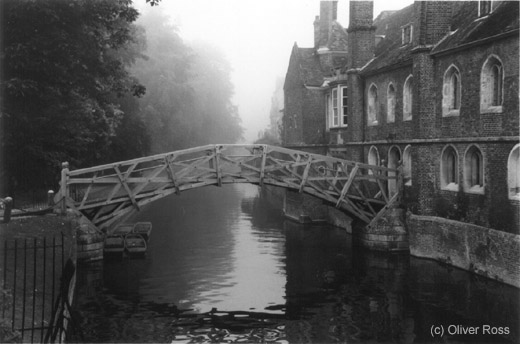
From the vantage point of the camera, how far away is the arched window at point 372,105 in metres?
27.9

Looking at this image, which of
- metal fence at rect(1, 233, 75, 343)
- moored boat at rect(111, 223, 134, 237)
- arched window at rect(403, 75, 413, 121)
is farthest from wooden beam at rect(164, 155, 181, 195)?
arched window at rect(403, 75, 413, 121)

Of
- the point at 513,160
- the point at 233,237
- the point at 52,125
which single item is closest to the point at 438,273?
the point at 513,160

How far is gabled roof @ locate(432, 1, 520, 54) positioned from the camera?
1819cm

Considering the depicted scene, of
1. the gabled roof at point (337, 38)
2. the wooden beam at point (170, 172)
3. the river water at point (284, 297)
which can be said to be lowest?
the river water at point (284, 297)

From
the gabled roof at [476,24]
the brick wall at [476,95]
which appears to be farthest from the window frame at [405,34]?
the brick wall at [476,95]

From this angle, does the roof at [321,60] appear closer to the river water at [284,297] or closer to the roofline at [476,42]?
the river water at [284,297]

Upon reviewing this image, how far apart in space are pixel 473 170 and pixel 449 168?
4.86 ft

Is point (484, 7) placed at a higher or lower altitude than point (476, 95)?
higher

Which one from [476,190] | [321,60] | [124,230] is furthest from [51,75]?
[321,60]

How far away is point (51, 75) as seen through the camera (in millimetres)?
20547

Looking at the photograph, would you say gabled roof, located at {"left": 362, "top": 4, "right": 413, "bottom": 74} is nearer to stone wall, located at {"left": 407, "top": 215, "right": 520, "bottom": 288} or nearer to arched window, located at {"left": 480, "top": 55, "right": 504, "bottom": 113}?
arched window, located at {"left": 480, "top": 55, "right": 504, "bottom": 113}

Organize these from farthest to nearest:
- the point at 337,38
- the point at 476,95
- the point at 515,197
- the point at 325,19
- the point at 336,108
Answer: the point at 325,19 → the point at 337,38 → the point at 336,108 → the point at 476,95 → the point at 515,197

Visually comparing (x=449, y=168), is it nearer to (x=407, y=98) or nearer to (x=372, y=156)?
(x=407, y=98)

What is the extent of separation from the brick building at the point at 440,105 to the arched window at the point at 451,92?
0.03 m
